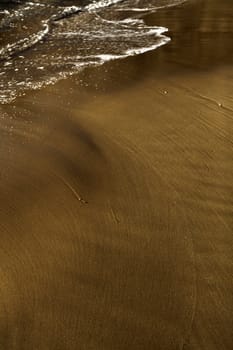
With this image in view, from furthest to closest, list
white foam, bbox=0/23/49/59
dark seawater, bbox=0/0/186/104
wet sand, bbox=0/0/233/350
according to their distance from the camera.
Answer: white foam, bbox=0/23/49/59 < dark seawater, bbox=0/0/186/104 < wet sand, bbox=0/0/233/350

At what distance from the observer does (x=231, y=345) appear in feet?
8.12

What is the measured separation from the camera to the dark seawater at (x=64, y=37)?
5.86m

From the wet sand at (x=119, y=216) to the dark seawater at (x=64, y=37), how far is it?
669 millimetres

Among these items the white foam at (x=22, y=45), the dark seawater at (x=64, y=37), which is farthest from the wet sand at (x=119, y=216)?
the white foam at (x=22, y=45)

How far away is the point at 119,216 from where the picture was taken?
329 cm

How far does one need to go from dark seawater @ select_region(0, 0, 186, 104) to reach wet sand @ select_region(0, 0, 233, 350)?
0.67m

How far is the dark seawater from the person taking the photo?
19.2ft

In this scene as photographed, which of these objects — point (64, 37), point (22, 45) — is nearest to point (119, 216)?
point (22, 45)

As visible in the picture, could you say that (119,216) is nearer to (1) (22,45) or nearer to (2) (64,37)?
(1) (22,45)

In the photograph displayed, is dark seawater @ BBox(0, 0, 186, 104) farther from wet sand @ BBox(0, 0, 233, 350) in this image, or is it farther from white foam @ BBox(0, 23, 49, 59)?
wet sand @ BBox(0, 0, 233, 350)


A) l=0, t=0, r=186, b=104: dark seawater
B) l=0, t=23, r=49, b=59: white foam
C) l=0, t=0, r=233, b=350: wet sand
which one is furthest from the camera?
l=0, t=23, r=49, b=59: white foam

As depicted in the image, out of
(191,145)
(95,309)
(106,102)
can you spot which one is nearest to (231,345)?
(95,309)

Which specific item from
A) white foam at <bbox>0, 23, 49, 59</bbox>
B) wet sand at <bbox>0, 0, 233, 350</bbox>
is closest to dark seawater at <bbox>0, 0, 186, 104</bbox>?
white foam at <bbox>0, 23, 49, 59</bbox>

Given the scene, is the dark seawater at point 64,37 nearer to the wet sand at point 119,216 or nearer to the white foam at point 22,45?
the white foam at point 22,45
